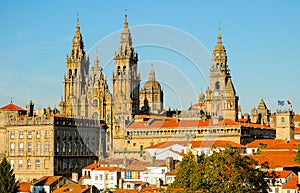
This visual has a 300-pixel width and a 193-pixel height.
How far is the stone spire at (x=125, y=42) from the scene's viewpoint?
449ft

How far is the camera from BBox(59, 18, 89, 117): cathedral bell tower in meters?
136

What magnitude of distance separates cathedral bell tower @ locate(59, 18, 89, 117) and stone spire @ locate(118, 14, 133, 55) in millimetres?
9616

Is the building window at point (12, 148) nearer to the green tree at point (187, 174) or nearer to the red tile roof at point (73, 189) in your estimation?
the red tile roof at point (73, 189)

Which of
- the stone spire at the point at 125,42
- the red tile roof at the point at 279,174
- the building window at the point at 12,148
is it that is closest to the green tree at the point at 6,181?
the building window at the point at 12,148

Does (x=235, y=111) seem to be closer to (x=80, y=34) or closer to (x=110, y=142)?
(x=110, y=142)

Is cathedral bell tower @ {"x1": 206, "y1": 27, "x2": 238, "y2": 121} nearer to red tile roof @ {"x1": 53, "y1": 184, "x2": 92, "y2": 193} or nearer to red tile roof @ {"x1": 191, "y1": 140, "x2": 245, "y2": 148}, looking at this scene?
red tile roof @ {"x1": 191, "y1": 140, "x2": 245, "y2": 148}

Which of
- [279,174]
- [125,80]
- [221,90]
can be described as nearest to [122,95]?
[125,80]

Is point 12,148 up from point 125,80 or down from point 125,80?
down

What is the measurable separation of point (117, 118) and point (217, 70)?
25130mm

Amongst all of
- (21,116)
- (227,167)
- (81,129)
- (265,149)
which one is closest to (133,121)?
(81,129)

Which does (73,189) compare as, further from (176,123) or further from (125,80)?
(125,80)

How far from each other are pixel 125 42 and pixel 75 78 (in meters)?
13.4

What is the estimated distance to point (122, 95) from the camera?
431 ft

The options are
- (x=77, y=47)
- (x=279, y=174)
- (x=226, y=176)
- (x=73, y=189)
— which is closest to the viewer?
(x=226, y=176)
